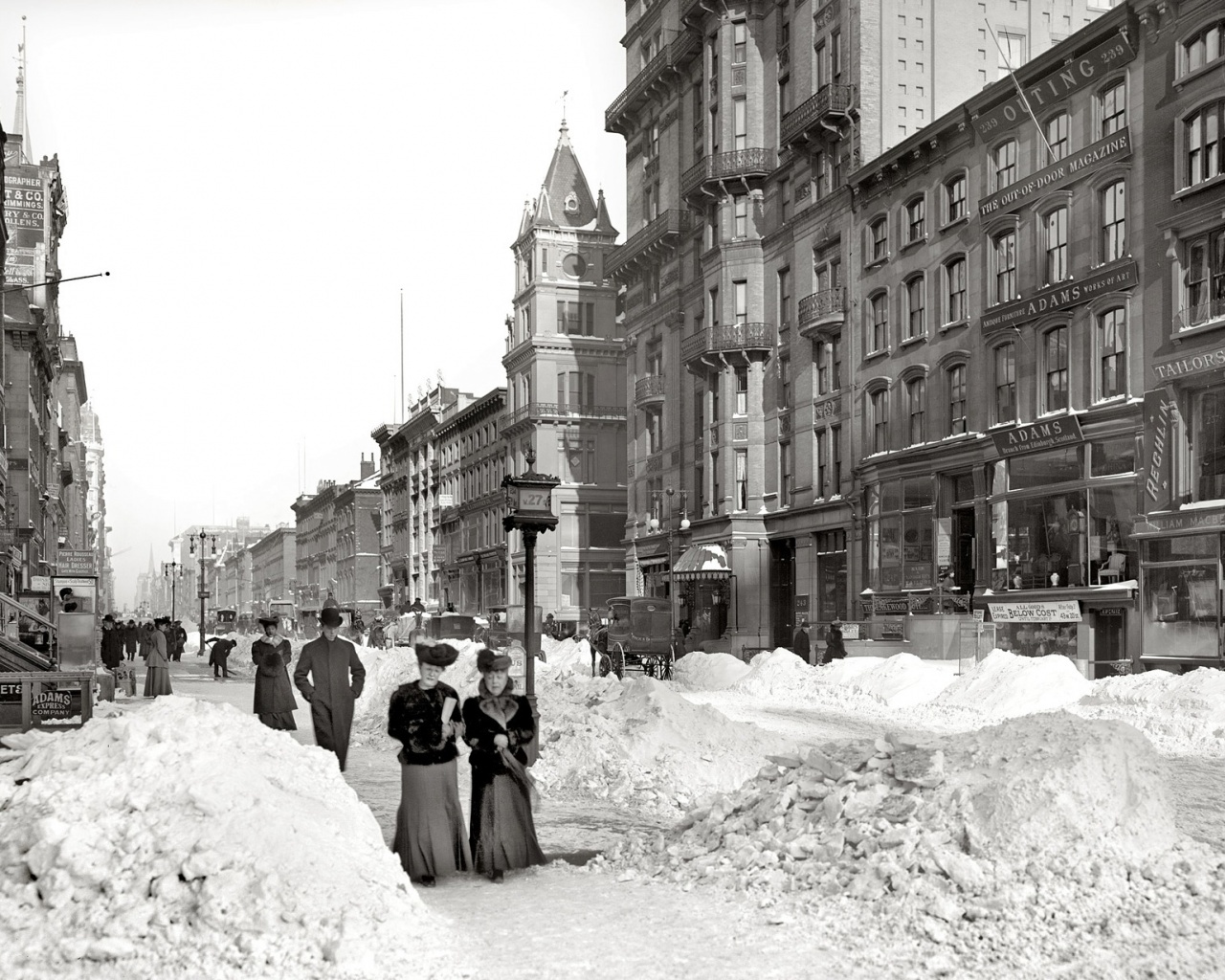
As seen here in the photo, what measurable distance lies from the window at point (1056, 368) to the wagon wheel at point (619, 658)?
1224cm

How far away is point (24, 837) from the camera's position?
7.61 metres

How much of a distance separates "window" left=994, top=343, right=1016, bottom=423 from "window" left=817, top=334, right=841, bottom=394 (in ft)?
29.2

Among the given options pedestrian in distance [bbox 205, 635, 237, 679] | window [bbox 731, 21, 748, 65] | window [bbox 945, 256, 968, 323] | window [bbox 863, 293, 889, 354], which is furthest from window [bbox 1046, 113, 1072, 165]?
pedestrian in distance [bbox 205, 635, 237, 679]

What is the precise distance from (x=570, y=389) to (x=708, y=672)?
4462 centimetres

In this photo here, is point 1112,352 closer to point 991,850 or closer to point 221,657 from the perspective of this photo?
point 991,850

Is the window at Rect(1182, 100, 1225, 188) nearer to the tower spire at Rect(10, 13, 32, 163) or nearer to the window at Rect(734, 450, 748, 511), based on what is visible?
the window at Rect(734, 450, 748, 511)

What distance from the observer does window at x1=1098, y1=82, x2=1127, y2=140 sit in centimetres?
3284

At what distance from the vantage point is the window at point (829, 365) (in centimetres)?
4597

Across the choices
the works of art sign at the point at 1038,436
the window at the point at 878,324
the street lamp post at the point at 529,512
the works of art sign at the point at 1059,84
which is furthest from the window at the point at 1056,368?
the street lamp post at the point at 529,512

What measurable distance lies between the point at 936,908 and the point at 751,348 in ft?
143

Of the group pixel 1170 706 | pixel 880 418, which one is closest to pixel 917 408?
pixel 880 418

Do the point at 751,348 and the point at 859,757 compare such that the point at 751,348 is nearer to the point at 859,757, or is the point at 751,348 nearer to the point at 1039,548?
the point at 1039,548

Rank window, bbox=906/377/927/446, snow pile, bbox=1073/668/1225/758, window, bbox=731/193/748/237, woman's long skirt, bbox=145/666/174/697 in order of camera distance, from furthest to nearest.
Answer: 1. window, bbox=731/193/748/237
2. window, bbox=906/377/927/446
3. woman's long skirt, bbox=145/666/174/697
4. snow pile, bbox=1073/668/1225/758

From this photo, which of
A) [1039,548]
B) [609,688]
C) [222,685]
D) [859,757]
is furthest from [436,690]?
[222,685]
